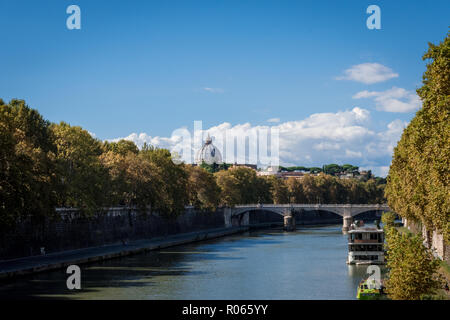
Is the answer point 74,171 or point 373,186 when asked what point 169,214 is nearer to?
point 74,171

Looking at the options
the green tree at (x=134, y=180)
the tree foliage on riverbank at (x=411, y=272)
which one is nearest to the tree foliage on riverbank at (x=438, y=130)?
the tree foliage on riverbank at (x=411, y=272)

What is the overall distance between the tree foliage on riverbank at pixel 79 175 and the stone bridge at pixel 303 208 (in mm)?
2597

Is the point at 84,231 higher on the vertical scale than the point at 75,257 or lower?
higher

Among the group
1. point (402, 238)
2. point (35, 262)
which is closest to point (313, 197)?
point (35, 262)

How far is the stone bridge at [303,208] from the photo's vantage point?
368ft

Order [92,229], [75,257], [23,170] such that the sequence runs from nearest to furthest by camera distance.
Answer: [23,170] → [75,257] → [92,229]

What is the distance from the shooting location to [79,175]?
5981cm

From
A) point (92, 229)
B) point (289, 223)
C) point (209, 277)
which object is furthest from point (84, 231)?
point (289, 223)

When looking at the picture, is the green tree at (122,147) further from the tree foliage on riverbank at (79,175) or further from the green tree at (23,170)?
the green tree at (23,170)

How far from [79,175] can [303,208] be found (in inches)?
2503

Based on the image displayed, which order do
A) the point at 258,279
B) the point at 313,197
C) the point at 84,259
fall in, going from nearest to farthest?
the point at 258,279 < the point at 84,259 < the point at 313,197

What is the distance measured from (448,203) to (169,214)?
5841 centimetres

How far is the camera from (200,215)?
349 ft

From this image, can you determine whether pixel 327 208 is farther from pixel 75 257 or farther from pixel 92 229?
pixel 75 257
